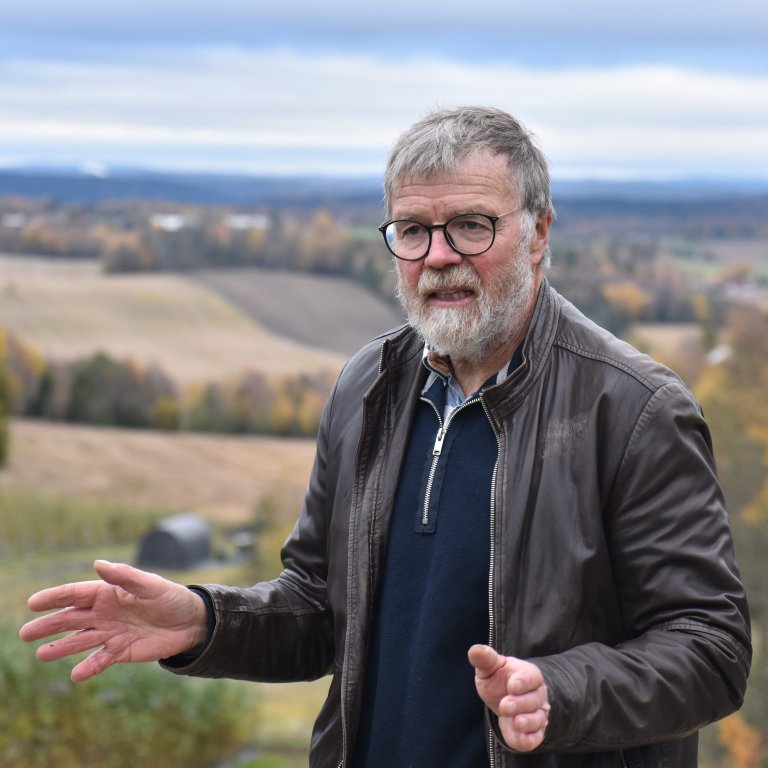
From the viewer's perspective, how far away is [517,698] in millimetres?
2262

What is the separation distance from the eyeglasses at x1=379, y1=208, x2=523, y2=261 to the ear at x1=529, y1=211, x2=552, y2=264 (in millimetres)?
116

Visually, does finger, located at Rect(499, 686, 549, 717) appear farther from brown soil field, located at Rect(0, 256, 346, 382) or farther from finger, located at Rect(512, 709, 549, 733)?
brown soil field, located at Rect(0, 256, 346, 382)

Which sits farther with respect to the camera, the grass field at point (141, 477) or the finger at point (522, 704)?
the grass field at point (141, 477)

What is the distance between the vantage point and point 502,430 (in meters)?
2.68

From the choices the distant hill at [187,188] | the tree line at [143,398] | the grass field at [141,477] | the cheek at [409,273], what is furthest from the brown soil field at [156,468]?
the cheek at [409,273]

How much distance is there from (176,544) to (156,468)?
1301 cm

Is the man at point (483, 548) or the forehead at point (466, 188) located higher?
the forehead at point (466, 188)

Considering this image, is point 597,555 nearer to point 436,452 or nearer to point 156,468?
point 436,452

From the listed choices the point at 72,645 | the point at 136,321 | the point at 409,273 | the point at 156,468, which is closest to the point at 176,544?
the point at 156,468

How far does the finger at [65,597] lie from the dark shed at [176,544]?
47810 millimetres

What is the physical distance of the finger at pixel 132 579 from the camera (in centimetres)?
274

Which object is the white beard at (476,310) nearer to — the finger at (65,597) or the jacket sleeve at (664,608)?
the jacket sleeve at (664,608)

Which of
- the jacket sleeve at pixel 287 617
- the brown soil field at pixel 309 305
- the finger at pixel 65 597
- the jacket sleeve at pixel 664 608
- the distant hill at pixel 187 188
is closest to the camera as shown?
the jacket sleeve at pixel 664 608

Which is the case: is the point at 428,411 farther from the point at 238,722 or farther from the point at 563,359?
the point at 238,722
